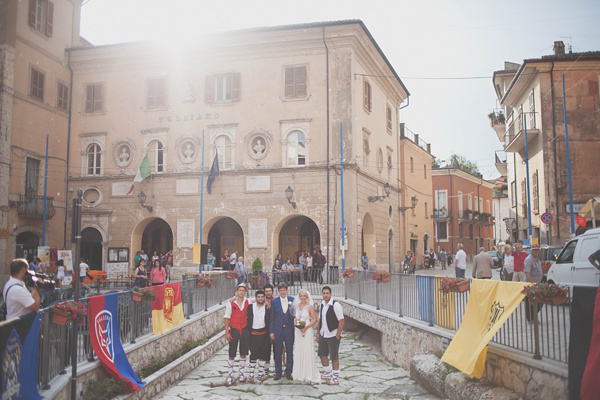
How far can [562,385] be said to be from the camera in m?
6.29

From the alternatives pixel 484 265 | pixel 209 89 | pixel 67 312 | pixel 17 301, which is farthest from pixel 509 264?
Answer: pixel 209 89

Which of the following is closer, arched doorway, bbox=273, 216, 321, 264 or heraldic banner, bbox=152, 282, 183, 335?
heraldic banner, bbox=152, 282, 183, 335

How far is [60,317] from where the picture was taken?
750 cm

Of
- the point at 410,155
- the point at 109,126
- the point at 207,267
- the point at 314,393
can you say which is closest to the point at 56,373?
the point at 314,393

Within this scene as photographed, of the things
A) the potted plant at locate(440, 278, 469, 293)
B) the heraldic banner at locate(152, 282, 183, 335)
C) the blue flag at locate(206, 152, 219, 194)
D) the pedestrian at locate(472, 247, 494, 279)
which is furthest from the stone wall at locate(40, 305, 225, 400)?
the blue flag at locate(206, 152, 219, 194)

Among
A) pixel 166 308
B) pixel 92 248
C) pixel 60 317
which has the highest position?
pixel 92 248

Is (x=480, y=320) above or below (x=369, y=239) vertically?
below

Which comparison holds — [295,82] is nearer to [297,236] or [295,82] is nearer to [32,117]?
[297,236]

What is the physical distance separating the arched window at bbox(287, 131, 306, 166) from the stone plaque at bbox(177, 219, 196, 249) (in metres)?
5.86

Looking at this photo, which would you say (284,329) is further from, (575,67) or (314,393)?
(575,67)

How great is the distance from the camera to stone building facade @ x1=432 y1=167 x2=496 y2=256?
52500 millimetres

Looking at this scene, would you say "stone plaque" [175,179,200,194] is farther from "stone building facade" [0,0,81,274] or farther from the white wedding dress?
the white wedding dress

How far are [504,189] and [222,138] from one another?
151 feet

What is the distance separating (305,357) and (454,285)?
131 inches
